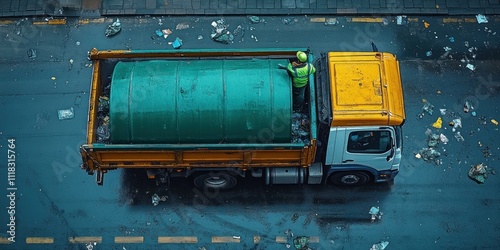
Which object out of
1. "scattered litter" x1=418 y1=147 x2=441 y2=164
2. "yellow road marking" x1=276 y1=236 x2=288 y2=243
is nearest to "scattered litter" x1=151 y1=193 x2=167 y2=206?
"yellow road marking" x1=276 y1=236 x2=288 y2=243

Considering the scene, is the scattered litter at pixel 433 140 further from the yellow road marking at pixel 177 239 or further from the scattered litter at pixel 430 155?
the yellow road marking at pixel 177 239

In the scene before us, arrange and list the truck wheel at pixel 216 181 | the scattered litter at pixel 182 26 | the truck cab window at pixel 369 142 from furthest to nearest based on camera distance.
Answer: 1. the scattered litter at pixel 182 26
2. the truck wheel at pixel 216 181
3. the truck cab window at pixel 369 142

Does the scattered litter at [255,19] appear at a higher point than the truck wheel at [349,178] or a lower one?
higher

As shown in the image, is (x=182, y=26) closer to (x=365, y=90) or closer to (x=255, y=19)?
(x=255, y=19)

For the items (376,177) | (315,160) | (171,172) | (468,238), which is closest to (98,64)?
(171,172)

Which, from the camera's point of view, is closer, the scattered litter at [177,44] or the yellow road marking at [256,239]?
the yellow road marking at [256,239]

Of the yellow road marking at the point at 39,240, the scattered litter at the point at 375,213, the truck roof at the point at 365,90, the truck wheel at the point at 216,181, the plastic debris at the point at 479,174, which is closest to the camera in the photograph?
the truck roof at the point at 365,90

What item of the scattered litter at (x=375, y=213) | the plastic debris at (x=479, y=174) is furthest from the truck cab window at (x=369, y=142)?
the plastic debris at (x=479, y=174)

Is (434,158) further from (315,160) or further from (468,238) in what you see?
(315,160)
